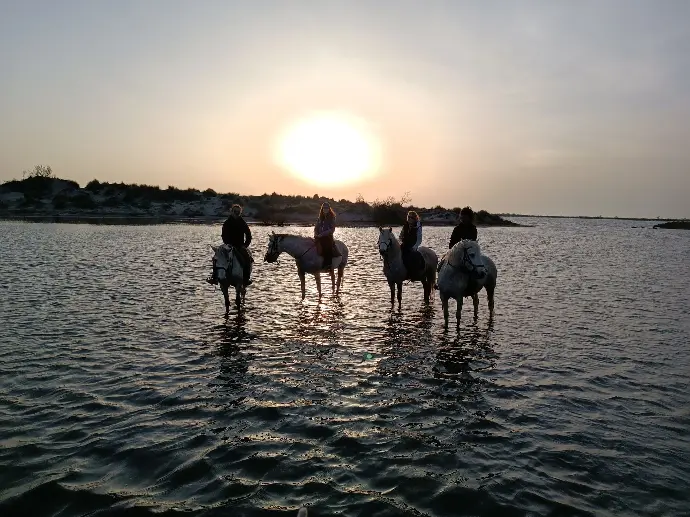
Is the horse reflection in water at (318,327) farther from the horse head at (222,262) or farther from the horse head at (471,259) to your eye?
the horse head at (471,259)

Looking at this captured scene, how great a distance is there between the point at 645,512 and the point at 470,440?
7.06 feet

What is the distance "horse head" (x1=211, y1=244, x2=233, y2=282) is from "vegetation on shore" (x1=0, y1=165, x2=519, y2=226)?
211 feet

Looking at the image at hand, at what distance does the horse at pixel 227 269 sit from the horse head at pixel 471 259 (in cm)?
715

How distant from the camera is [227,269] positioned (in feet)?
45.4

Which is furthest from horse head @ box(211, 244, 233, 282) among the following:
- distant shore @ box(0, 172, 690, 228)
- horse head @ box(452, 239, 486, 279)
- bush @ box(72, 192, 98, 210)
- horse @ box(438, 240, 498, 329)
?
bush @ box(72, 192, 98, 210)

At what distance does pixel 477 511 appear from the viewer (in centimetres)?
473

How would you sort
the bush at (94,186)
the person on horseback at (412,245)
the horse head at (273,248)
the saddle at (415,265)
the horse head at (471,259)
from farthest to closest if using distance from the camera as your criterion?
the bush at (94,186), the horse head at (273,248), the saddle at (415,265), the person on horseback at (412,245), the horse head at (471,259)

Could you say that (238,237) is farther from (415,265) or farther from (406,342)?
(406,342)

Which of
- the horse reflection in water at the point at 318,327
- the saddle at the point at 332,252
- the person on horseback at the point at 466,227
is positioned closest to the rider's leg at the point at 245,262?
the horse reflection in water at the point at 318,327

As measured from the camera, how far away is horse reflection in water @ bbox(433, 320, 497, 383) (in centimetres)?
916

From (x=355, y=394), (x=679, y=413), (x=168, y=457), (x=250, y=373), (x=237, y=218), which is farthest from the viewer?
(x=237, y=218)

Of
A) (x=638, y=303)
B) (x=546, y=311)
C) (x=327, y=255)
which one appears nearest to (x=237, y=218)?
(x=327, y=255)

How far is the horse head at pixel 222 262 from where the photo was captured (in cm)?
1355

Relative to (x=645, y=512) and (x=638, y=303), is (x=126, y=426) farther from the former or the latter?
(x=638, y=303)
